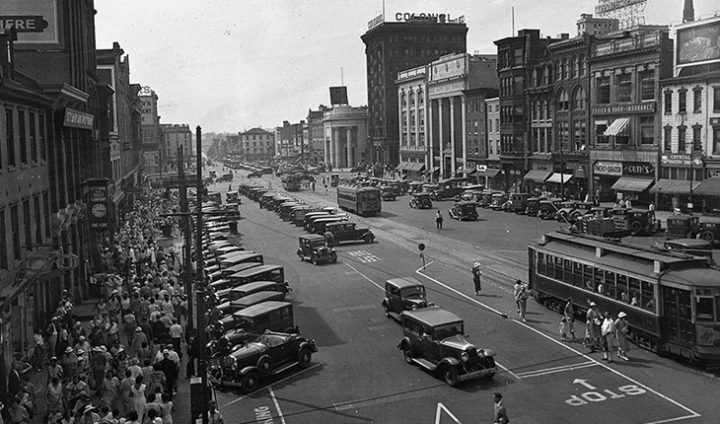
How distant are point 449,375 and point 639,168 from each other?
51109 mm

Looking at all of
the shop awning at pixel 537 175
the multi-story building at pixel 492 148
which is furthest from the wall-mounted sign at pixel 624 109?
the multi-story building at pixel 492 148

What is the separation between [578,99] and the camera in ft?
250

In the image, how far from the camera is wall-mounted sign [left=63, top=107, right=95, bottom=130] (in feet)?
102

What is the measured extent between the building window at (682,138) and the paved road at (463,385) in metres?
30.3

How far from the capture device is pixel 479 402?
66.9 feet

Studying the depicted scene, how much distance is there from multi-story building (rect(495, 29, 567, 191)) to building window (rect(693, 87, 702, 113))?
78.3 feet

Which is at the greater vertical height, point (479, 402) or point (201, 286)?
point (201, 286)

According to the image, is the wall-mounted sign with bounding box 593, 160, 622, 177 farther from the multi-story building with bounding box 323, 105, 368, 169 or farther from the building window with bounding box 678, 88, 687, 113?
the multi-story building with bounding box 323, 105, 368, 169

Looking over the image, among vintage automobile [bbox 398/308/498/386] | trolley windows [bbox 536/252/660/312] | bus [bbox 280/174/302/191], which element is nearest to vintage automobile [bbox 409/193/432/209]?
bus [bbox 280/174/302/191]

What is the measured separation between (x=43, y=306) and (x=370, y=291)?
15478mm

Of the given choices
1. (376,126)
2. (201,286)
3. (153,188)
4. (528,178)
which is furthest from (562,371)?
(376,126)

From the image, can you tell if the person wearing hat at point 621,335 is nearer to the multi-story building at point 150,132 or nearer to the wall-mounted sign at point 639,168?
the wall-mounted sign at point 639,168

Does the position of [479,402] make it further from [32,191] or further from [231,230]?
[231,230]

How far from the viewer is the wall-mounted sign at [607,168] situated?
69.6 meters
